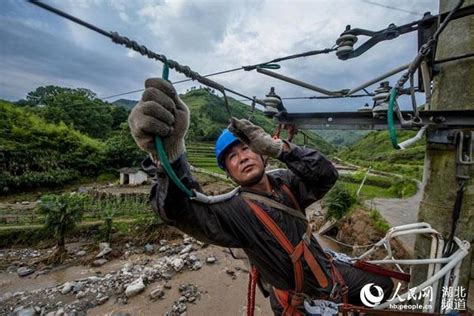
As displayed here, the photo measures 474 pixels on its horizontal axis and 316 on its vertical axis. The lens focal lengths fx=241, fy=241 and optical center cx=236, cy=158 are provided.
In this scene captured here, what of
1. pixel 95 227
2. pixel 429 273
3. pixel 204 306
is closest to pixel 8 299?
pixel 95 227

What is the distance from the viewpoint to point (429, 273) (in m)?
1.78

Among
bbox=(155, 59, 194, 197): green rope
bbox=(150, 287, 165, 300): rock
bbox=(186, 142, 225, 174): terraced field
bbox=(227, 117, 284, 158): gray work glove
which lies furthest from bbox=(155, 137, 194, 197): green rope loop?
bbox=(186, 142, 225, 174): terraced field

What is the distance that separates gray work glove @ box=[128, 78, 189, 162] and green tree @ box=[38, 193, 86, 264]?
1345cm

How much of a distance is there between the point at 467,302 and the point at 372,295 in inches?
28.2

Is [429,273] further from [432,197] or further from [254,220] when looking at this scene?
[254,220]

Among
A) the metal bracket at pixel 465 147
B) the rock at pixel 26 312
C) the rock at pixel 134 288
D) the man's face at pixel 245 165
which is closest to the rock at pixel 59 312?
the rock at pixel 26 312

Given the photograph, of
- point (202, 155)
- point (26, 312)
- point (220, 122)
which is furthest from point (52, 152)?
point (26, 312)

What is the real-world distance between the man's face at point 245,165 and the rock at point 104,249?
1269 cm

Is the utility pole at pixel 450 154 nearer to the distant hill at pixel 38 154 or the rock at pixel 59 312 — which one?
the rock at pixel 59 312

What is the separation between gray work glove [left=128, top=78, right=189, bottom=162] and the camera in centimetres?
109

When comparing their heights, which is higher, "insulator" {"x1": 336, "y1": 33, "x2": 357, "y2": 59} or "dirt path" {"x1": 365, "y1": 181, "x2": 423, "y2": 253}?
"insulator" {"x1": 336, "y1": 33, "x2": 357, "y2": 59}

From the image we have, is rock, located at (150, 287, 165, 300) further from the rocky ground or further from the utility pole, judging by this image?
the utility pole

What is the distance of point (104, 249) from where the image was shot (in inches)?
486

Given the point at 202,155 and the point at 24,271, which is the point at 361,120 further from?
the point at 202,155
